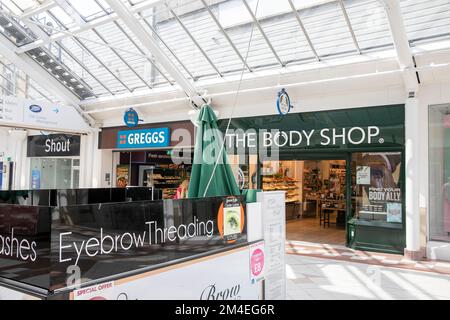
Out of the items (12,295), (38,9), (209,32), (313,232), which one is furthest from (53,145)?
(12,295)

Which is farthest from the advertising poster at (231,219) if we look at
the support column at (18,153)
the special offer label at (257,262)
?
the support column at (18,153)

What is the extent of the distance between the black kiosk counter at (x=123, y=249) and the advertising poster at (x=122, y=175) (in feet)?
32.0

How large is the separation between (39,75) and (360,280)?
9730mm

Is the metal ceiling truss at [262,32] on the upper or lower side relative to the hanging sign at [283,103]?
upper

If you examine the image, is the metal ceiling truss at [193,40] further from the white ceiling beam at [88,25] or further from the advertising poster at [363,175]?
the advertising poster at [363,175]

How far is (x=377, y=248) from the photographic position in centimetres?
764

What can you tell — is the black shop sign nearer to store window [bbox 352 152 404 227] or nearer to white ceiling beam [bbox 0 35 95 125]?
white ceiling beam [bbox 0 35 95 125]

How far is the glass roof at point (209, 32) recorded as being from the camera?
6973 mm

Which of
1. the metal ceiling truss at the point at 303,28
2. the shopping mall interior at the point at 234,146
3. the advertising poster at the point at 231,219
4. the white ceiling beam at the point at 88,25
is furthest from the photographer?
the white ceiling beam at the point at 88,25

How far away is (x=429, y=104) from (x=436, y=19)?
4.89ft

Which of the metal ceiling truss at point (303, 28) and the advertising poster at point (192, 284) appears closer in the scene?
the advertising poster at point (192, 284)

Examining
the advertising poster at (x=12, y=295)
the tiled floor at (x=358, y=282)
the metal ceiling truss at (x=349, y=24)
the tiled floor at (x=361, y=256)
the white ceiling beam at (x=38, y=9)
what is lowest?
the tiled floor at (x=358, y=282)

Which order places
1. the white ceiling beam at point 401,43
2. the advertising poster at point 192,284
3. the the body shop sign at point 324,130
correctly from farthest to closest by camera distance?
the the body shop sign at point 324,130, the white ceiling beam at point 401,43, the advertising poster at point 192,284
